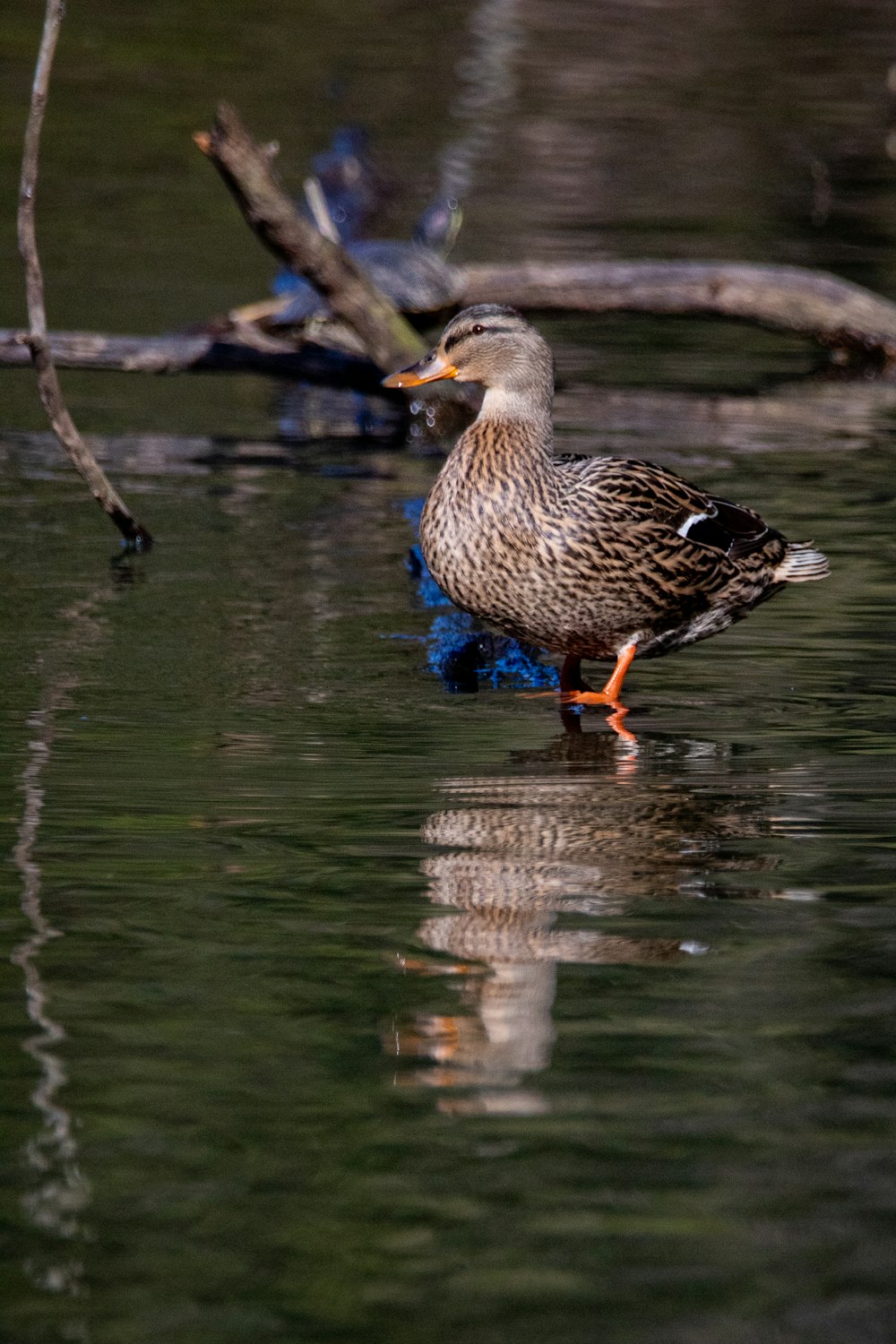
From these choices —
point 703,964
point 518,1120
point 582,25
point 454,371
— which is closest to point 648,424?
point 454,371

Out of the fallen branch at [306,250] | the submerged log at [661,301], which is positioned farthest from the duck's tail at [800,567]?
the submerged log at [661,301]

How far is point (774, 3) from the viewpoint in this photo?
113 feet

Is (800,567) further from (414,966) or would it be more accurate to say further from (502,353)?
(414,966)

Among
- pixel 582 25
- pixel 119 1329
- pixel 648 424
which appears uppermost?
pixel 582 25

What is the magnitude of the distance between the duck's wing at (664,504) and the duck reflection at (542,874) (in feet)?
2.79

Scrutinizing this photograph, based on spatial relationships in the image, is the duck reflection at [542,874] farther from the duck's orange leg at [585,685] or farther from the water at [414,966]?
the duck's orange leg at [585,685]

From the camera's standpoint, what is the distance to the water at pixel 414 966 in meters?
3.14

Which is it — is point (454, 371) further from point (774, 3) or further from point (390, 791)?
point (774, 3)

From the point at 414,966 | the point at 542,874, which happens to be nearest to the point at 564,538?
the point at 542,874

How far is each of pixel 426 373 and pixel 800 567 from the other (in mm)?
1446

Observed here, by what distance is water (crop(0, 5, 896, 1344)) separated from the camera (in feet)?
10.3

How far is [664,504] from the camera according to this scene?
706 cm

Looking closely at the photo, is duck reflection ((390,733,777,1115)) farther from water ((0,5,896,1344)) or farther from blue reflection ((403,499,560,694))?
blue reflection ((403,499,560,694))

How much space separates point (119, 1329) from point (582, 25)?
31.6 m
